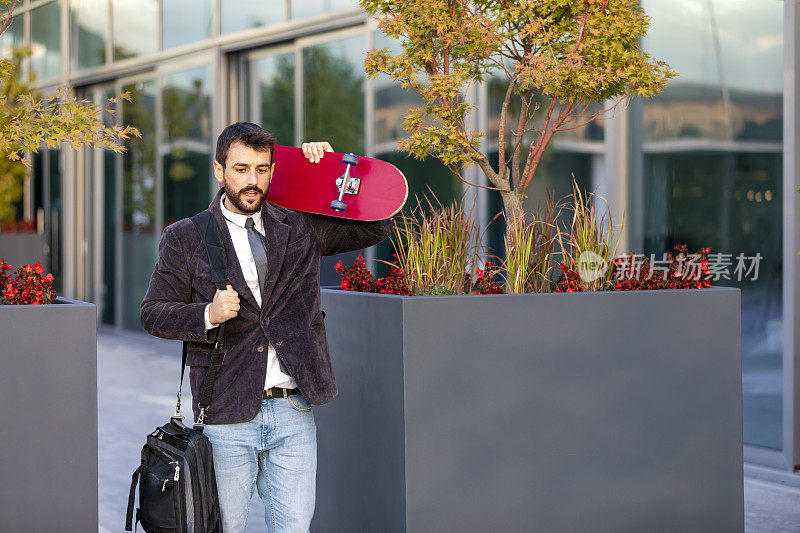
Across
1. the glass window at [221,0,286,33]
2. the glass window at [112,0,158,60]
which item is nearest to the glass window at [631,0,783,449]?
the glass window at [221,0,286,33]

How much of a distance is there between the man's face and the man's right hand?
12.0 inches

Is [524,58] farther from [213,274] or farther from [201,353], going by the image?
[201,353]

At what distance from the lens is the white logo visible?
394 centimetres

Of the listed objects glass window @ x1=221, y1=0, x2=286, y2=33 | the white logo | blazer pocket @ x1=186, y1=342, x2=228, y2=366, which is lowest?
blazer pocket @ x1=186, y1=342, x2=228, y2=366

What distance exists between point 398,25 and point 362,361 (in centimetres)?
136

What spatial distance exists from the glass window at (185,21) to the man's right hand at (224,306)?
8.07m

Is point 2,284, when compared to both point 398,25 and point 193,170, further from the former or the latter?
point 193,170

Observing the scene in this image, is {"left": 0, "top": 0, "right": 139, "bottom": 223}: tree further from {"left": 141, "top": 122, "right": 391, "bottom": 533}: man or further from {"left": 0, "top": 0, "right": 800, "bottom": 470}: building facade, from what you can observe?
{"left": 0, "top": 0, "right": 800, "bottom": 470}: building facade

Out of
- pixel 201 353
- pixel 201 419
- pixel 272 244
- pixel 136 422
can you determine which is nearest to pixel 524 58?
pixel 272 244

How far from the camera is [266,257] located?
3061mm

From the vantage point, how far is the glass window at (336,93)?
8594mm

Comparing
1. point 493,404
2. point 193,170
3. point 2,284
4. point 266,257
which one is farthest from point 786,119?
point 193,170

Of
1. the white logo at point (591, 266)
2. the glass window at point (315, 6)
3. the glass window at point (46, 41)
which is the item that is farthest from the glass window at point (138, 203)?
the white logo at point (591, 266)

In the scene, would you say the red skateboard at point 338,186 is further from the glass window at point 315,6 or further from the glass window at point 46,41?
the glass window at point 46,41
